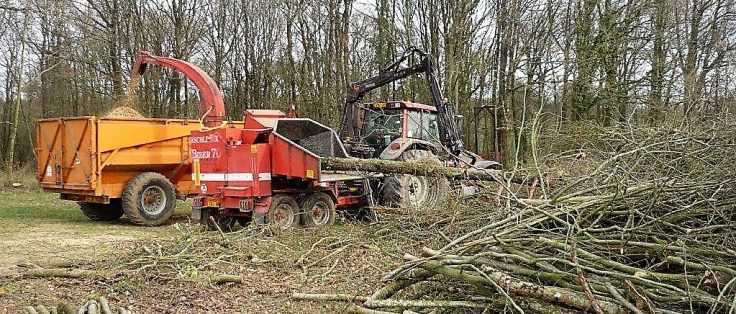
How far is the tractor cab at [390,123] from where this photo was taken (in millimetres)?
11281

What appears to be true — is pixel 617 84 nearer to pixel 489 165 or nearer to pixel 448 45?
pixel 448 45

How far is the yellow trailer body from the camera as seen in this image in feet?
34.0

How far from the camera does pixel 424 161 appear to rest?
930cm

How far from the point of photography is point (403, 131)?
11.2 metres

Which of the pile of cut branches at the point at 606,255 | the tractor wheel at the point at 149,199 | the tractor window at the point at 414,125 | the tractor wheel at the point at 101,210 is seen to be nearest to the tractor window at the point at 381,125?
A: the tractor window at the point at 414,125

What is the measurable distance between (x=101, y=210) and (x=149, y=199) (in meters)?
1.33

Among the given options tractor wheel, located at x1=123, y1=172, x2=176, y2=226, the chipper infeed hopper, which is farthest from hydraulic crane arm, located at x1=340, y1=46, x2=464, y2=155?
tractor wheel, located at x1=123, y1=172, x2=176, y2=226

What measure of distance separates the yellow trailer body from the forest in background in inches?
241

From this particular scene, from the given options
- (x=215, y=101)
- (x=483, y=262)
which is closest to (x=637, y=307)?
(x=483, y=262)

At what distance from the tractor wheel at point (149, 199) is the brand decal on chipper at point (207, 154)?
69.0 inches

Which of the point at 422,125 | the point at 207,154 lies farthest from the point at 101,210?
the point at 422,125

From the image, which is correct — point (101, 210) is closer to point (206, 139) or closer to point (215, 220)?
point (215, 220)

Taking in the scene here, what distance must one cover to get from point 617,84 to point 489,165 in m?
7.34

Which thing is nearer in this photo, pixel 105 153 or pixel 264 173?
pixel 264 173
